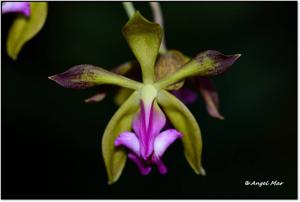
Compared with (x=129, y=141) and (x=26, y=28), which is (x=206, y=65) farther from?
(x=26, y=28)

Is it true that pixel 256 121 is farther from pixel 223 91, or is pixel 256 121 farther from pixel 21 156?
pixel 21 156

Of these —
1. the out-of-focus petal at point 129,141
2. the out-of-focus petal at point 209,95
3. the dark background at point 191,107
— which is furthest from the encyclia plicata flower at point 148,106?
the dark background at point 191,107

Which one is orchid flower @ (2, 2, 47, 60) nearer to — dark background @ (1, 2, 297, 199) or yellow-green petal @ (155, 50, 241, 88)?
yellow-green petal @ (155, 50, 241, 88)

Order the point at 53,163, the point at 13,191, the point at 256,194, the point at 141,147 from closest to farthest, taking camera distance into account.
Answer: the point at 141,147 < the point at 256,194 < the point at 13,191 < the point at 53,163

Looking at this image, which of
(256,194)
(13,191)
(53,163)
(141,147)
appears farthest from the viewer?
(53,163)

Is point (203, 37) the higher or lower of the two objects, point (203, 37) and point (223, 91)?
the higher

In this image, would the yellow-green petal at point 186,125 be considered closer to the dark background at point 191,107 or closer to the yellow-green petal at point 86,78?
the yellow-green petal at point 86,78

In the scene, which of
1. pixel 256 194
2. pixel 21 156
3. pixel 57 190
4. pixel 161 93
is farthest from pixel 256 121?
pixel 161 93
